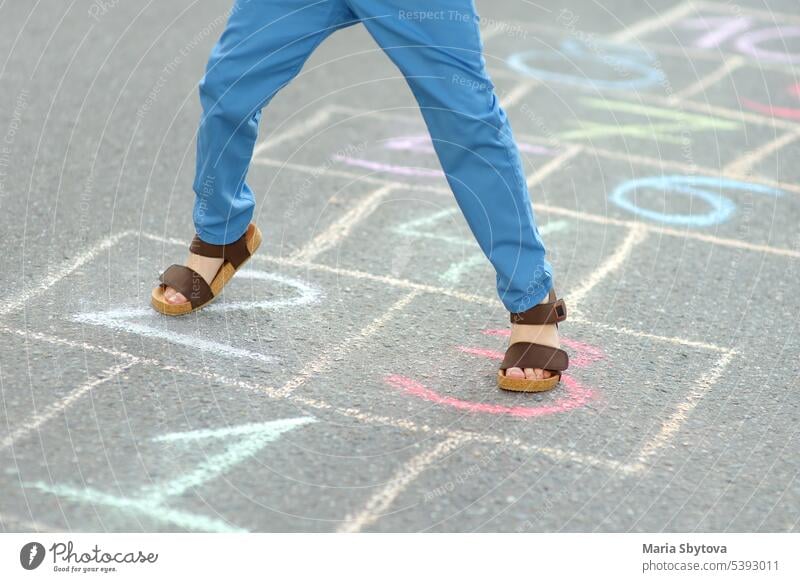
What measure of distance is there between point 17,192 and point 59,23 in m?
2.06

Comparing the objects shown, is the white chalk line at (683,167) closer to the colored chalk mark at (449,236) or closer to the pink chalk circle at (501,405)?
the colored chalk mark at (449,236)

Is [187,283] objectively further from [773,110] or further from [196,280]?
[773,110]

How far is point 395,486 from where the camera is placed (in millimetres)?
2898

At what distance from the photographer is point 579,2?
7117 mm

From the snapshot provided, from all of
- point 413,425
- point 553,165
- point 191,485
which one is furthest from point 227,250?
point 553,165

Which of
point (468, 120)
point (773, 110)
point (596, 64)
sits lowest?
point (773, 110)

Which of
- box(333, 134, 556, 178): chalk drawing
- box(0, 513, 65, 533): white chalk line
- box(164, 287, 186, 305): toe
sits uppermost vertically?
box(0, 513, 65, 533): white chalk line

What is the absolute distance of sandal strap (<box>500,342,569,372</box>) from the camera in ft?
11.0

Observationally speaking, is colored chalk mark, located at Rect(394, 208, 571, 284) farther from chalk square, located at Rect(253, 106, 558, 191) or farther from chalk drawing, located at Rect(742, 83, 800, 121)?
chalk drawing, located at Rect(742, 83, 800, 121)

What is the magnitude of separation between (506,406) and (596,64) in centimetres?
322

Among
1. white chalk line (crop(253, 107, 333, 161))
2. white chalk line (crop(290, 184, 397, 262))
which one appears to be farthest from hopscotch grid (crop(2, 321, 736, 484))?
white chalk line (crop(253, 107, 333, 161))

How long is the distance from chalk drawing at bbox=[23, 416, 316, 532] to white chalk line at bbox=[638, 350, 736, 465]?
2.69ft

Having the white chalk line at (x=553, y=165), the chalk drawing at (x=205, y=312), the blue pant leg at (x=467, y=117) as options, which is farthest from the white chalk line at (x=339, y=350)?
the white chalk line at (x=553, y=165)
